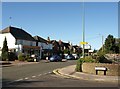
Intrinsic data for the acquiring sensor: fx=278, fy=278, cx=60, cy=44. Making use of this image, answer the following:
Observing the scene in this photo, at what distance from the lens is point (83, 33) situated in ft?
94.1

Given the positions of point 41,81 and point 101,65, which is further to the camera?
point 101,65

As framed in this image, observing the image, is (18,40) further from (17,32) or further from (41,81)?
(41,81)

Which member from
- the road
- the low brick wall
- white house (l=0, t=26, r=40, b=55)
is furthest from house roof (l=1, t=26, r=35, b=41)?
the road

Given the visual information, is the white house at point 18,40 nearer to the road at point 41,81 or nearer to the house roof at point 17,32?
the house roof at point 17,32

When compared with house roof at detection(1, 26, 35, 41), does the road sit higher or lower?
lower

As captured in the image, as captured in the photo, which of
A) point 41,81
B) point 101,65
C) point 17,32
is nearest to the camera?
point 41,81

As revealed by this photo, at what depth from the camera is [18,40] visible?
6869 centimetres

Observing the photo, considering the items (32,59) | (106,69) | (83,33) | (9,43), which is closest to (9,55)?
(32,59)

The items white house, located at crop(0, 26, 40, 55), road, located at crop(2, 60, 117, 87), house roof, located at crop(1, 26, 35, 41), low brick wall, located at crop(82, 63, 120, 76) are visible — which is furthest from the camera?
house roof, located at crop(1, 26, 35, 41)

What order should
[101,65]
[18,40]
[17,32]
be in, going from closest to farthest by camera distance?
[101,65]
[18,40]
[17,32]

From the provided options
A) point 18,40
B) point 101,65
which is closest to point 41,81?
point 101,65

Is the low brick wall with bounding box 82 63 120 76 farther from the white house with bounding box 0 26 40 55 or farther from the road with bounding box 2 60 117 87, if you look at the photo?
the white house with bounding box 0 26 40 55

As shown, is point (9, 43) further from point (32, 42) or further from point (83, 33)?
point (83, 33)

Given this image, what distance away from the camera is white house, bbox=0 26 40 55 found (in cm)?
6506
